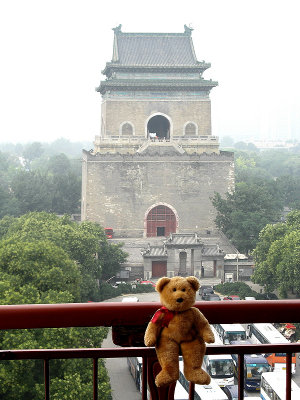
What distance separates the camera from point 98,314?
2598 millimetres

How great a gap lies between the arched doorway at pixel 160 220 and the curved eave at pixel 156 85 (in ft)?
17.2

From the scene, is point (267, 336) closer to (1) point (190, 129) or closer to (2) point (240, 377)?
(2) point (240, 377)

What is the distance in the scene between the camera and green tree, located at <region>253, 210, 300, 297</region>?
1845cm

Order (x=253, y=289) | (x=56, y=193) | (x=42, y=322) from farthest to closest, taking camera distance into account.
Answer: (x=56, y=193)
(x=253, y=289)
(x=42, y=322)

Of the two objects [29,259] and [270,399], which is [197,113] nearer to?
[29,259]

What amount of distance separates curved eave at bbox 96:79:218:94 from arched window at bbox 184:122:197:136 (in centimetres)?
162

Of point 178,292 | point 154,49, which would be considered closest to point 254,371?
point 178,292

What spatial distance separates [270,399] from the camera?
7730 mm

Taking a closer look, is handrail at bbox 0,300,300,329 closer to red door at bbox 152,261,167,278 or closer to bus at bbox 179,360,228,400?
bus at bbox 179,360,228,400

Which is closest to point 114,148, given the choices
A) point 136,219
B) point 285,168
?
point 136,219

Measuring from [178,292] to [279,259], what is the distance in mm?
17916

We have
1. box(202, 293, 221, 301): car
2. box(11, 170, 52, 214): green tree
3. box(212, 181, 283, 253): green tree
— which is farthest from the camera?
box(11, 170, 52, 214): green tree

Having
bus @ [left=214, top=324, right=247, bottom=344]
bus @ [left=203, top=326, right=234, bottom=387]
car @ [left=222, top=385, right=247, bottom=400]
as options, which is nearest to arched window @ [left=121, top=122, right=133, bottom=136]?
bus @ [left=214, top=324, right=247, bottom=344]

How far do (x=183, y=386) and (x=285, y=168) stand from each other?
56.8 meters
